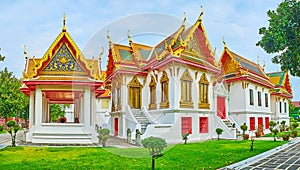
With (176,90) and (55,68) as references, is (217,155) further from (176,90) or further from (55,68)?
(55,68)

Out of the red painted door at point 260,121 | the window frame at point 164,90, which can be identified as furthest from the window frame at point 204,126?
the red painted door at point 260,121

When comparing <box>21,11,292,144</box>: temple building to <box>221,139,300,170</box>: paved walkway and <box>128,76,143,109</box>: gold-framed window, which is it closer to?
<box>128,76,143,109</box>: gold-framed window

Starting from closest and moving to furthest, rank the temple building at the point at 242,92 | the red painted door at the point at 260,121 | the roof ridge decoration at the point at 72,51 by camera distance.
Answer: the roof ridge decoration at the point at 72,51, the temple building at the point at 242,92, the red painted door at the point at 260,121

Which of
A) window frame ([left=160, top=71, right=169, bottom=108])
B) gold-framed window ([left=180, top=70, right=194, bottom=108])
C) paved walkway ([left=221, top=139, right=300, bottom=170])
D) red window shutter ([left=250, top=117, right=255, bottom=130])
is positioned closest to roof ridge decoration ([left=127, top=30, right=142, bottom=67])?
window frame ([left=160, top=71, right=169, bottom=108])

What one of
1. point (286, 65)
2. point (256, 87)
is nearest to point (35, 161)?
point (286, 65)

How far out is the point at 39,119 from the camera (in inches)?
501

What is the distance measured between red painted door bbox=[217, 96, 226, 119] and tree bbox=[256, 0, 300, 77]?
1202cm

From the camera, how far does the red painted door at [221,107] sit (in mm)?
18625

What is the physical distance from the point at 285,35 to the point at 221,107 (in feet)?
43.0

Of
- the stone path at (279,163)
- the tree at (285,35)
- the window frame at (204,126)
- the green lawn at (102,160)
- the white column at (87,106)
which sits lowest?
the stone path at (279,163)

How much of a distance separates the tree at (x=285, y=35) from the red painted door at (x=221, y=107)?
12.0 metres

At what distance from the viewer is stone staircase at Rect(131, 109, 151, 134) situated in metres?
15.0

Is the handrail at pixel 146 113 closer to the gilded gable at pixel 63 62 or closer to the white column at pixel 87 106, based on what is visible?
the white column at pixel 87 106

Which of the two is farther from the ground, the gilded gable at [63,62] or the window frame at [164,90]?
the gilded gable at [63,62]
